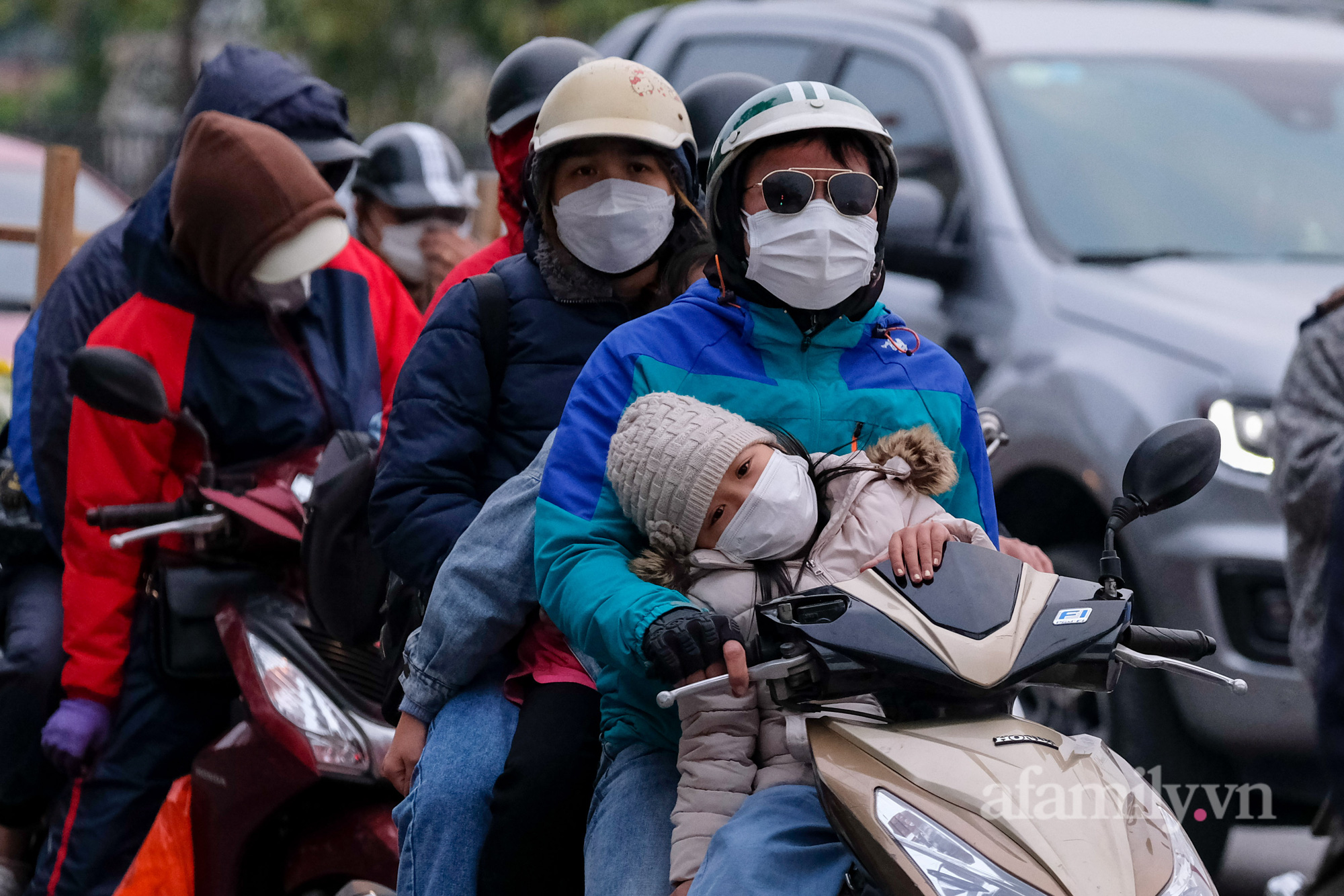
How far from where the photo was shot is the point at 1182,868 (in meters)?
2.04

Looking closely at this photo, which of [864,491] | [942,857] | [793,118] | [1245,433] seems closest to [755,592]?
[864,491]

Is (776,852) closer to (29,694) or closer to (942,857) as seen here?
(942,857)

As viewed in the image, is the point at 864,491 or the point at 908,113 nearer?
the point at 864,491

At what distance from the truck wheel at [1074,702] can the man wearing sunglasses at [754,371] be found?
250 cm

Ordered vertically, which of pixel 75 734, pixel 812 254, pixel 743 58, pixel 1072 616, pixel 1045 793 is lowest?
pixel 75 734

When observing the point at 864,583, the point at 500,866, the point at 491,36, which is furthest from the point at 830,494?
the point at 491,36

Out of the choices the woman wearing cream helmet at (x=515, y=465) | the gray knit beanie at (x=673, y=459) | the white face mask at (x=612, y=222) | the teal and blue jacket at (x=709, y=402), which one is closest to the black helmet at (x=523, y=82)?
the woman wearing cream helmet at (x=515, y=465)

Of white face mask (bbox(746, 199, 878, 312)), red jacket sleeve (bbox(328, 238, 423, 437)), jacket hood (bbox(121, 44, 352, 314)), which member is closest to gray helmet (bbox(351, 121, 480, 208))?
jacket hood (bbox(121, 44, 352, 314))

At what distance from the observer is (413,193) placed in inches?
221

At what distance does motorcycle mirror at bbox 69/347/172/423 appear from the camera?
10.8 feet

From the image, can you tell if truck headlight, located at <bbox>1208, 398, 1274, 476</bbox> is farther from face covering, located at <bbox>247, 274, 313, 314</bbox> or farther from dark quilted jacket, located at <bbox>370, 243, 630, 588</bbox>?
face covering, located at <bbox>247, 274, 313, 314</bbox>

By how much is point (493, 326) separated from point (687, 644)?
118 cm

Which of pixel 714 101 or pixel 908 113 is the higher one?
pixel 714 101

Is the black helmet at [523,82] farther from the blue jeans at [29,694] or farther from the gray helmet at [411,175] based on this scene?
the blue jeans at [29,694]
